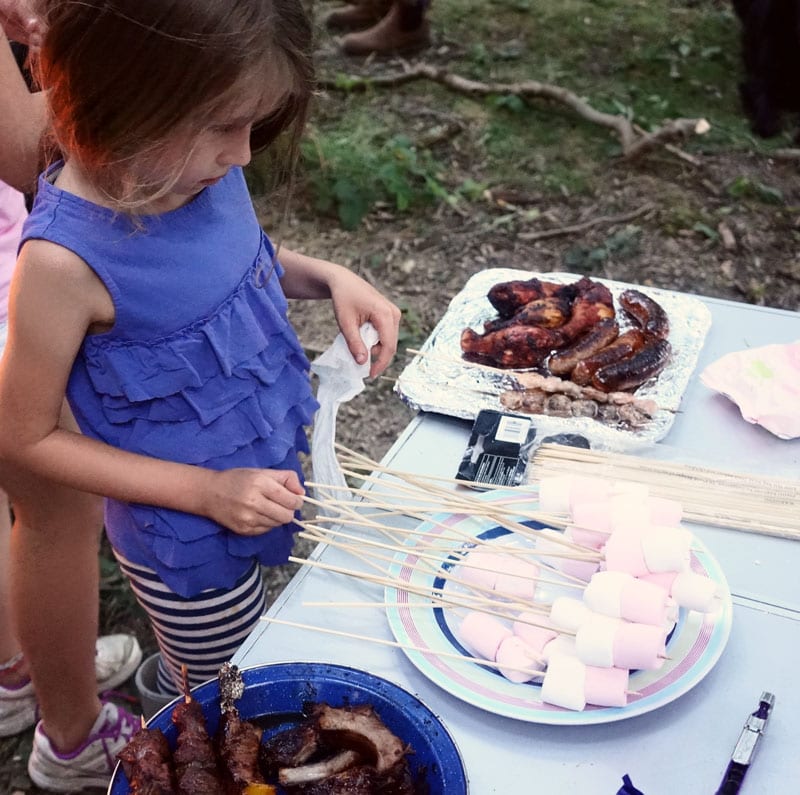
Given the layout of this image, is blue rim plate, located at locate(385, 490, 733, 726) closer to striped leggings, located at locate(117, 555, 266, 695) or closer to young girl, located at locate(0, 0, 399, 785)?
young girl, located at locate(0, 0, 399, 785)

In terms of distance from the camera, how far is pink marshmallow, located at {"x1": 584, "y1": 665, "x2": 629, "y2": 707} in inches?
49.7

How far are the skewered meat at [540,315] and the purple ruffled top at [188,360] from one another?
0.57m

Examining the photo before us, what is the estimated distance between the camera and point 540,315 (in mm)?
2264

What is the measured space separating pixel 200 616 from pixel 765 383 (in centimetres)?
127

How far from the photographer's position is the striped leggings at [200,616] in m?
1.90

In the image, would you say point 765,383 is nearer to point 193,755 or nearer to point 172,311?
point 172,311

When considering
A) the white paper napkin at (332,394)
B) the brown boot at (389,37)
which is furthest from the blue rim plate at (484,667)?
the brown boot at (389,37)

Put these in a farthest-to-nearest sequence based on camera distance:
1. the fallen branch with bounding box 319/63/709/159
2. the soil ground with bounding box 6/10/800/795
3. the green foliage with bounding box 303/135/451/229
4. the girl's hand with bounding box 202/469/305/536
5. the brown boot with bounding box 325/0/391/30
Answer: the brown boot with bounding box 325/0/391/30 → the fallen branch with bounding box 319/63/709/159 → the green foliage with bounding box 303/135/451/229 → the soil ground with bounding box 6/10/800/795 → the girl's hand with bounding box 202/469/305/536

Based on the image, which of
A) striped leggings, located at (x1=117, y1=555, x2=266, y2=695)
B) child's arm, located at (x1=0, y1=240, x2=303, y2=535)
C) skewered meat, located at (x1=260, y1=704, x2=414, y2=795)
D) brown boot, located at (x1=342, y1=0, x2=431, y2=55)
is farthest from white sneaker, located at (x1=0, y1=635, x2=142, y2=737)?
brown boot, located at (x1=342, y1=0, x2=431, y2=55)

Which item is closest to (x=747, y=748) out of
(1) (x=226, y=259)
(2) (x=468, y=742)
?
(2) (x=468, y=742)

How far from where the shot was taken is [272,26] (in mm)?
1453

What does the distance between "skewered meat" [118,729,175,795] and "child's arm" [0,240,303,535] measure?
0.46 m

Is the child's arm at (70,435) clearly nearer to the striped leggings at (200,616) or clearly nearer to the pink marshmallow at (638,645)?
the striped leggings at (200,616)

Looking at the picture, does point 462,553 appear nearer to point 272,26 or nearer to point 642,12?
point 272,26
